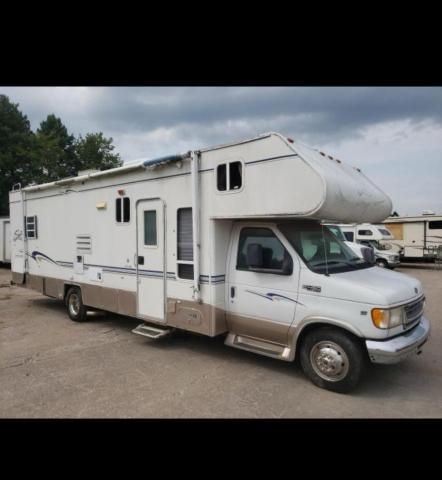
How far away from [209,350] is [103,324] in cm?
296

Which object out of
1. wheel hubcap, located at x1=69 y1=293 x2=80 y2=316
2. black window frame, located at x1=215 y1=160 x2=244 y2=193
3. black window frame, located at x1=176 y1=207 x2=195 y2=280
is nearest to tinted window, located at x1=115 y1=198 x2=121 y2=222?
black window frame, located at x1=176 y1=207 x2=195 y2=280

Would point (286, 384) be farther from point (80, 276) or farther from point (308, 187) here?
point (80, 276)

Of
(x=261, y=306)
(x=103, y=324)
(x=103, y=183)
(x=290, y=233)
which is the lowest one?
(x=103, y=324)

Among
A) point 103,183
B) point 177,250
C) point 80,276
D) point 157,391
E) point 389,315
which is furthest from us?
point 80,276

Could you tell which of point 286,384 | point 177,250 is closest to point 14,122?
point 177,250

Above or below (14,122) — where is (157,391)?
below

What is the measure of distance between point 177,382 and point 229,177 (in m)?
2.89

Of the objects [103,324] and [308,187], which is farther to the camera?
[103,324]

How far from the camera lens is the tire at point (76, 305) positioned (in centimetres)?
767

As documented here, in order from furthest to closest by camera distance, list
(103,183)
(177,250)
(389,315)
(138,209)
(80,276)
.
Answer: (80,276)
(103,183)
(138,209)
(177,250)
(389,315)

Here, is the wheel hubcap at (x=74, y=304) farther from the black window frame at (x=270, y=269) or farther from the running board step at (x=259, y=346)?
the black window frame at (x=270, y=269)

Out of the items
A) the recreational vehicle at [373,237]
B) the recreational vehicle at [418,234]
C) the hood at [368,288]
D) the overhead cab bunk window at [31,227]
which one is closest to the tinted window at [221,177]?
the hood at [368,288]

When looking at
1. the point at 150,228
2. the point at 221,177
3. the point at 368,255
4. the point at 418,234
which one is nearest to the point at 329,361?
the point at 368,255

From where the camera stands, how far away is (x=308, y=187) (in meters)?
4.18
